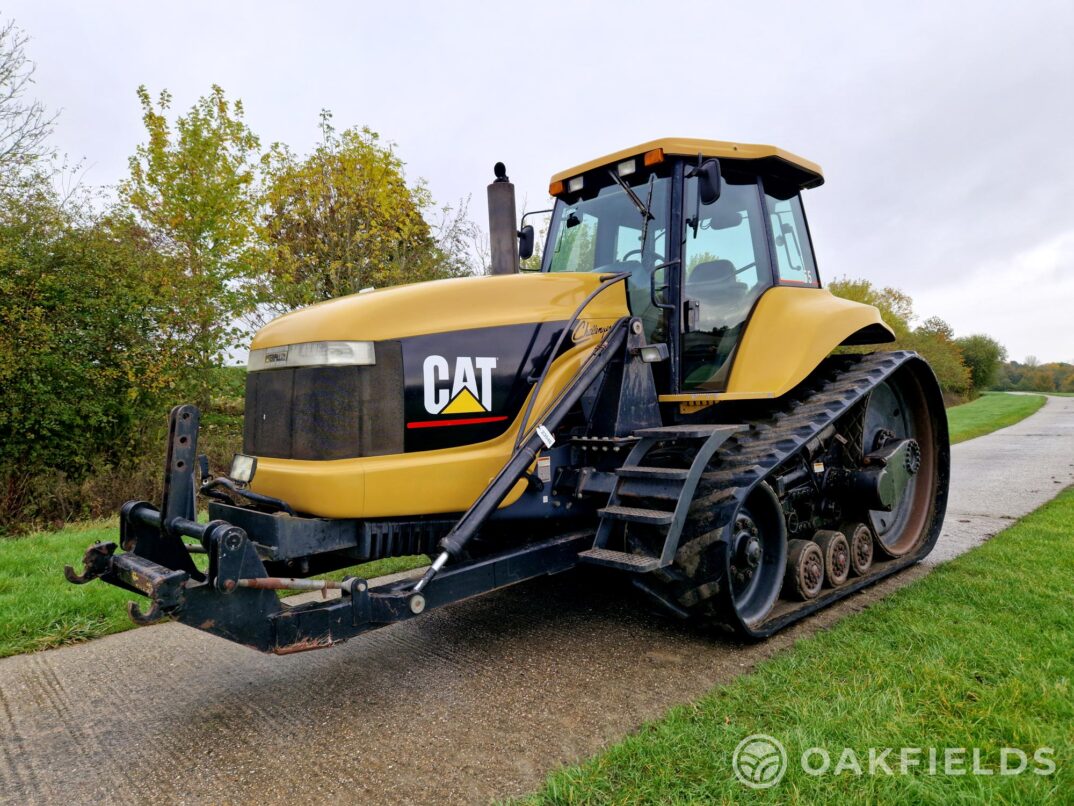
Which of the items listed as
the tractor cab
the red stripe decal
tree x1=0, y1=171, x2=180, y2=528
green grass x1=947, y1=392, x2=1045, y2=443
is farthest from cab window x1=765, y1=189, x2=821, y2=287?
green grass x1=947, y1=392, x2=1045, y2=443

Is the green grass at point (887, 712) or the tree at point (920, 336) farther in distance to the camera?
the tree at point (920, 336)

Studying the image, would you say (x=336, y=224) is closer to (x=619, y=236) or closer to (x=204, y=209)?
(x=204, y=209)

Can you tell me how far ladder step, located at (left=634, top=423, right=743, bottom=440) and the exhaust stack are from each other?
1282 millimetres

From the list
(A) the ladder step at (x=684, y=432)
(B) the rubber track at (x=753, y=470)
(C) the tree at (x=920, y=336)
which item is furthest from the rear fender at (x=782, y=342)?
(C) the tree at (x=920, y=336)

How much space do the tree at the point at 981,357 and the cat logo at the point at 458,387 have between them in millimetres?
45244

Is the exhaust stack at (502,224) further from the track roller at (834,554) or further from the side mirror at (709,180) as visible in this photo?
the track roller at (834,554)

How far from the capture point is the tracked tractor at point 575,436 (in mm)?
2918

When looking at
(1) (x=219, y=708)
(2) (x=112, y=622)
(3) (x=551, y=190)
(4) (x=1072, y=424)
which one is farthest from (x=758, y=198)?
(4) (x=1072, y=424)

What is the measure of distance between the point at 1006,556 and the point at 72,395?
32.4 ft

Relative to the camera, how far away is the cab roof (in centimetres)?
403

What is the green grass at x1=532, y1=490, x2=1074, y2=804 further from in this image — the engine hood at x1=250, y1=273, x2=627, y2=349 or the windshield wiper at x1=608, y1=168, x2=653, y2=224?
the windshield wiper at x1=608, y1=168, x2=653, y2=224

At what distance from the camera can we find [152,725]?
2928mm

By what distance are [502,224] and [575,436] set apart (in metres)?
1.33

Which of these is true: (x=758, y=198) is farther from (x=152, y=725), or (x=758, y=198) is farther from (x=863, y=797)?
(x=152, y=725)
